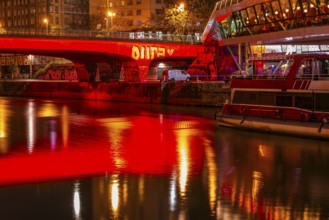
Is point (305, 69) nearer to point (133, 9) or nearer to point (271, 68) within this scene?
point (271, 68)

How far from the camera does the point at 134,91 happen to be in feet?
201

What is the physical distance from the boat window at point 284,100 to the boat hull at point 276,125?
97cm

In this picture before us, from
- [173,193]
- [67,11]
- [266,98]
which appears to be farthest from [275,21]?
[67,11]

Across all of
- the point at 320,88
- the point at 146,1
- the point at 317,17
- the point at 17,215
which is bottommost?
the point at 17,215

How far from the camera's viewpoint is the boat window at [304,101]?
29.6 metres

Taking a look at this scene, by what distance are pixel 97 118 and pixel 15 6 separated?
134m

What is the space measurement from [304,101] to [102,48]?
41791mm

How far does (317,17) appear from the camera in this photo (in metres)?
44.2

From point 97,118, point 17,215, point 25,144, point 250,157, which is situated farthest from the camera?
point 97,118

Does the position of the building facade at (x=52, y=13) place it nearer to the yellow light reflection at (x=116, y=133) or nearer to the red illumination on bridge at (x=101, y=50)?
the red illumination on bridge at (x=101, y=50)

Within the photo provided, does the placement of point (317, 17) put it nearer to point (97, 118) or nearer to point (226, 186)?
point (97, 118)

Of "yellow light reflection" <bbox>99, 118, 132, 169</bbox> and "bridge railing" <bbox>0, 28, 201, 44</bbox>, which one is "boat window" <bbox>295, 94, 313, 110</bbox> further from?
"bridge railing" <bbox>0, 28, 201, 44</bbox>

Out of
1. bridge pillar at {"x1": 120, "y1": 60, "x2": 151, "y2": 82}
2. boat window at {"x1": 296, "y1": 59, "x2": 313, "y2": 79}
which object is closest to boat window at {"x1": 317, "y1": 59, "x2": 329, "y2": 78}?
boat window at {"x1": 296, "y1": 59, "x2": 313, "y2": 79}

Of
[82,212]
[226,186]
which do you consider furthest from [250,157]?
[82,212]
